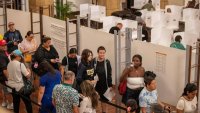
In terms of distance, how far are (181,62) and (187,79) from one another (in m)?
Result: 0.37

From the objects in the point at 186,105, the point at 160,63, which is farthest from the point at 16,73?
the point at 186,105

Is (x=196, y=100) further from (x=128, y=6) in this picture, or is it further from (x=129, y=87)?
(x=128, y=6)

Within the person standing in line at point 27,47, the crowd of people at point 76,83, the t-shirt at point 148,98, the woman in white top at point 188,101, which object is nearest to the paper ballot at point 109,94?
the crowd of people at point 76,83

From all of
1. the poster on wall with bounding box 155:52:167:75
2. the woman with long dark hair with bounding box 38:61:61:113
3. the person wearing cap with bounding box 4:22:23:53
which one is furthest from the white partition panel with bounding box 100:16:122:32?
the woman with long dark hair with bounding box 38:61:61:113

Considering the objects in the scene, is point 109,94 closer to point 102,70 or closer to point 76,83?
point 102,70

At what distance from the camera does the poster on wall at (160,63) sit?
7.46 m

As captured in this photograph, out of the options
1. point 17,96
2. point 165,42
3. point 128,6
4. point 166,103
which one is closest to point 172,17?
point 165,42

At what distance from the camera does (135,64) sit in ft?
23.5

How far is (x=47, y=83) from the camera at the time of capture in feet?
20.9

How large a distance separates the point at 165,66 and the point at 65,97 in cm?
245

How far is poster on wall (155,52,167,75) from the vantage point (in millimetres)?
7465

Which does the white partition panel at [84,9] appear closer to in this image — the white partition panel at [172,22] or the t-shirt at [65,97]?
the white partition panel at [172,22]

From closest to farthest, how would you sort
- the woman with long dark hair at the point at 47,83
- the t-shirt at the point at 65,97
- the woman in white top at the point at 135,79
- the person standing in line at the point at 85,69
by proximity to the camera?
1. the t-shirt at the point at 65,97
2. the woman with long dark hair at the point at 47,83
3. the woman in white top at the point at 135,79
4. the person standing in line at the point at 85,69

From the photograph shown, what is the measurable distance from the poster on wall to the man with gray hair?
232cm
